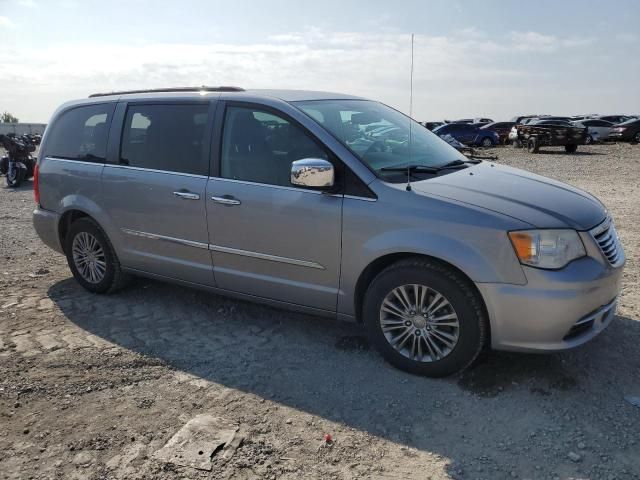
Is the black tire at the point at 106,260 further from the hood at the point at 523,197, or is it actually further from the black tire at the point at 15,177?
the black tire at the point at 15,177

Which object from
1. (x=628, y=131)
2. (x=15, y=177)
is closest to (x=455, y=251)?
(x=15, y=177)

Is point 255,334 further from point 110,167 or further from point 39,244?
point 39,244

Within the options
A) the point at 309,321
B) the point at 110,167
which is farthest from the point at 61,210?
the point at 309,321

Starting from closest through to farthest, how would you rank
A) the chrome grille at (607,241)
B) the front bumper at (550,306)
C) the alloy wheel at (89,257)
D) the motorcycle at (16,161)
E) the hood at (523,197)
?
the front bumper at (550,306), the hood at (523,197), the chrome grille at (607,241), the alloy wheel at (89,257), the motorcycle at (16,161)

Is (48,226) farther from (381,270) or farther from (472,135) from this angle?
(472,135)

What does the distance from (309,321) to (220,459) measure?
1.84m

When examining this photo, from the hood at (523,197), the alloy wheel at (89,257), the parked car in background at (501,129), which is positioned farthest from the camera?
the parked car in background at (501,129)

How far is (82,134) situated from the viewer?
5176 millimetres

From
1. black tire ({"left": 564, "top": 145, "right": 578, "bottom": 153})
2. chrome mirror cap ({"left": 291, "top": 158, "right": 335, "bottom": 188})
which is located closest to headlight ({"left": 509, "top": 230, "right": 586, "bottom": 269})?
chrome mirror cap ({"left": 291, "top": 158, "right": 335, "bottom": 188})

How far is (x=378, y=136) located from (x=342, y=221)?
894mm

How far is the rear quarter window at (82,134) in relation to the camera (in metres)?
5.00

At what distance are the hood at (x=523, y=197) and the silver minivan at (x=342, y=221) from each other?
2 cm

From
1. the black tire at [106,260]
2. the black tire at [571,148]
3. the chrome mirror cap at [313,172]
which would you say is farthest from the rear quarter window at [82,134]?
the black tire at [571,148]

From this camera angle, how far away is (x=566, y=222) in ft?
10.8
